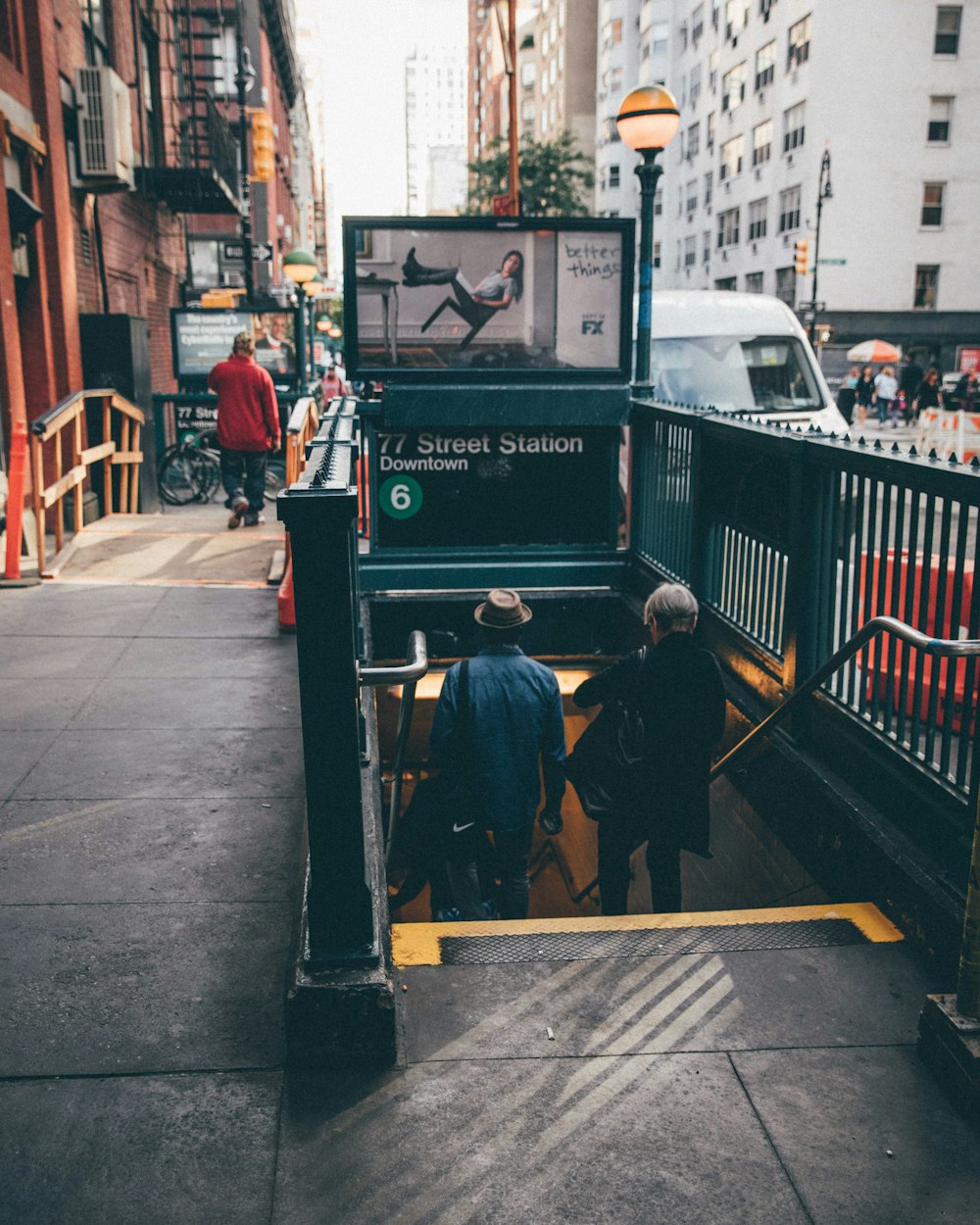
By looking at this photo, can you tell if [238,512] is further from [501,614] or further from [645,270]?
[501,614]

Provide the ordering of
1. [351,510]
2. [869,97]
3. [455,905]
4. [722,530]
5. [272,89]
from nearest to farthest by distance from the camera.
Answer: [351,510] → [455,905] → [722,530] → [869,97] → [272,89]

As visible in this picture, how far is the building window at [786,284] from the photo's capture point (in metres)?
48.9

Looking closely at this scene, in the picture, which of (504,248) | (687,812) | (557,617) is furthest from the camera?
(557,617)

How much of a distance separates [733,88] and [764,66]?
4.48 meters

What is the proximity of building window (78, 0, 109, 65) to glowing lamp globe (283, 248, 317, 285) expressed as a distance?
22.7 feet

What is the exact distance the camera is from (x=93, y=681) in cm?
634

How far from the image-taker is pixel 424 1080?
296cm

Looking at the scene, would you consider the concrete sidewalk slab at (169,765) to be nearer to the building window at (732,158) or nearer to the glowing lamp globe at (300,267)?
the glowing lamp globe at (300,267)

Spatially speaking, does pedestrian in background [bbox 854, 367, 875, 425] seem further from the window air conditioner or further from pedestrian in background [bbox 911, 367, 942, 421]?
the window air conditioner

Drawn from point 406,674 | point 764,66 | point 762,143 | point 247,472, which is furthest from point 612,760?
point 764,66

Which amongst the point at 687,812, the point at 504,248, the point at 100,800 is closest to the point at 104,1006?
the point at 100,800

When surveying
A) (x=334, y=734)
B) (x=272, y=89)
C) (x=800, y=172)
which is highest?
(x=272, y=89)

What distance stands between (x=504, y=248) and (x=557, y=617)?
9.10 ft

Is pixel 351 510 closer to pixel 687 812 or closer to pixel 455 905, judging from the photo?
pixel 687 812
